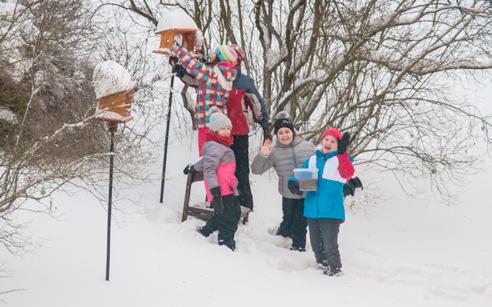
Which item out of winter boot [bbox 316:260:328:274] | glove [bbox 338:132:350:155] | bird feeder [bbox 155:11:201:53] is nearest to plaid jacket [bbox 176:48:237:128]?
bird feeder [bbox 155:11:201:53]

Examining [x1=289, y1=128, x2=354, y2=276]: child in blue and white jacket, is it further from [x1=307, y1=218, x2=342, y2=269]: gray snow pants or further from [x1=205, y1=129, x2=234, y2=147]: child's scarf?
[x1=205, y1=129, x2=234, y2=147]: child's scarf

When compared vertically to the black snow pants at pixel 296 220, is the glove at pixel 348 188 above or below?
above

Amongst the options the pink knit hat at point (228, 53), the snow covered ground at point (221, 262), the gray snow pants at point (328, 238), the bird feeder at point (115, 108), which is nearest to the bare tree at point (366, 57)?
the snow covered ground at point (221, 262)

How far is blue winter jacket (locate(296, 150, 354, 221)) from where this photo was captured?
17.8 feet

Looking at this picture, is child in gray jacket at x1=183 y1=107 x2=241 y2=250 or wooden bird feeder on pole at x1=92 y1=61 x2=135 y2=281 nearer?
wooden bird feeder on pole at x1=92 y1=61 x2=135 y2=281

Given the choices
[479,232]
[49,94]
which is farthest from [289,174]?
[49,94]

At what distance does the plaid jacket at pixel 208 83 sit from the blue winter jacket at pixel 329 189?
1232mm

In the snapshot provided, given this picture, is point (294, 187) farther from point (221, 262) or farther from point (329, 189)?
point (221, 262)

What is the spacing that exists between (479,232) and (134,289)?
4.71m

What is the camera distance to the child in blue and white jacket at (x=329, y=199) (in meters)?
5.44

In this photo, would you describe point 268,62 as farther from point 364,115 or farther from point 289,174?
point 289,174

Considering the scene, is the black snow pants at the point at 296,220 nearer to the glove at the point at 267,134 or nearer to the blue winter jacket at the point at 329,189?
the blue winter jacket at the point at 329,189

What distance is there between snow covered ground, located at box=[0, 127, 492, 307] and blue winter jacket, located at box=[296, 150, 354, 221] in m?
0.58

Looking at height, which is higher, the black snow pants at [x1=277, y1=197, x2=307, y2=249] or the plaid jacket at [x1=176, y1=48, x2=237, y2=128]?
the plaid jacket at [x1=176, y1=48, x2=237, y2=128]
